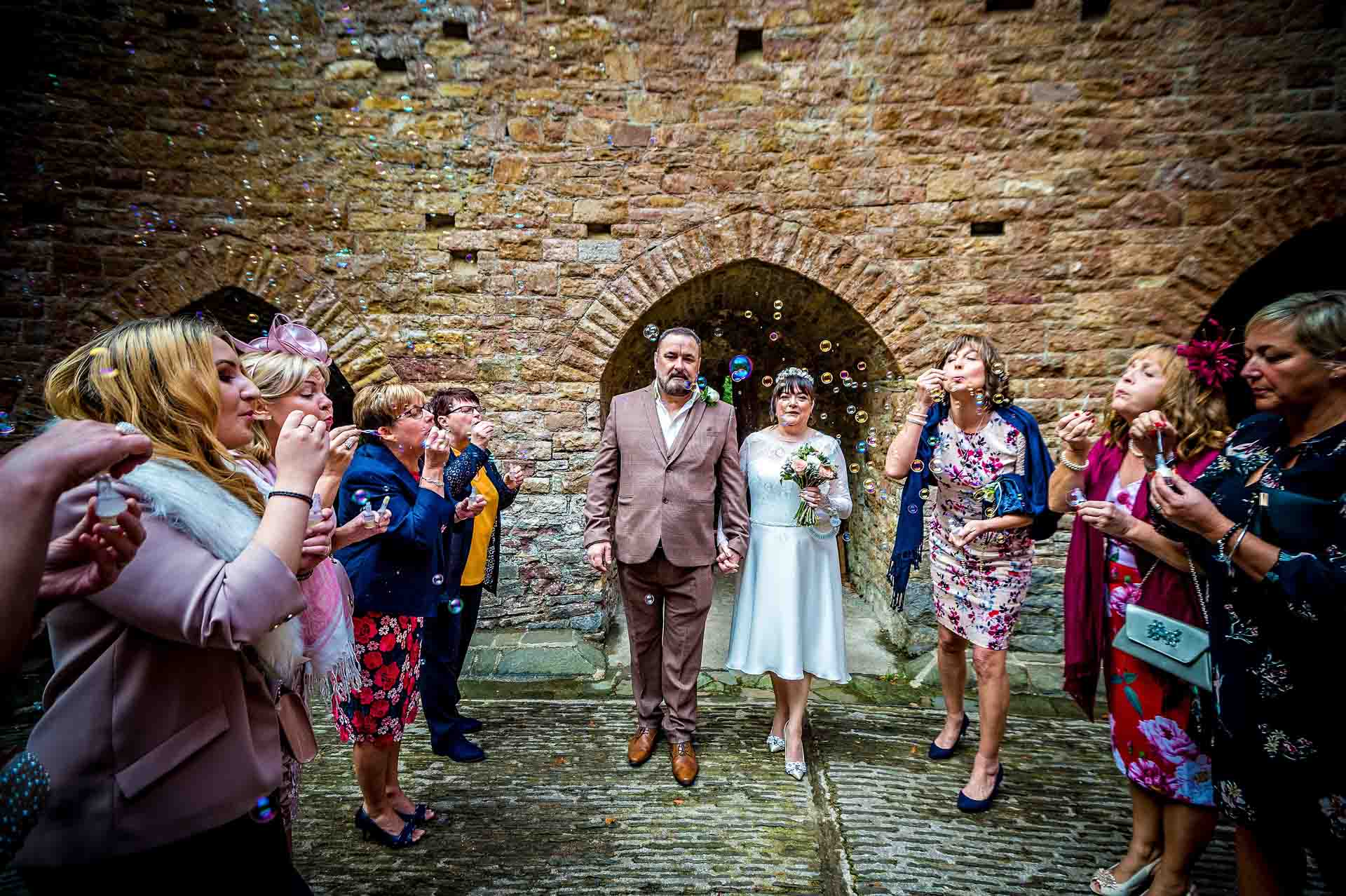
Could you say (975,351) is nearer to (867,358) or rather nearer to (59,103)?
(867,358)

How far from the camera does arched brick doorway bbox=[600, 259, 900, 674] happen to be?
5031 millimetres

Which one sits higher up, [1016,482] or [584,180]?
[584,180]

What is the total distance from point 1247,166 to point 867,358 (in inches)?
123

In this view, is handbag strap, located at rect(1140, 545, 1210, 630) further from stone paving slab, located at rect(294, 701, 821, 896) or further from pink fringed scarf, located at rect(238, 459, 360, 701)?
pink fringed scarf, located at rect(238, 459, 360, 701)

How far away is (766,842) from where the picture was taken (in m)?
2.77

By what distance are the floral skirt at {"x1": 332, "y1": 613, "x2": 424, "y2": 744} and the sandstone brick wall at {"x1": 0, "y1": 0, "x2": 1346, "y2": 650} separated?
2413 millimetres

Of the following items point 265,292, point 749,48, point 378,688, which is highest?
point 749,48

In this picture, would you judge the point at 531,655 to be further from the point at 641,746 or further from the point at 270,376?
the point at 270,376

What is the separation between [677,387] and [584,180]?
2.67m

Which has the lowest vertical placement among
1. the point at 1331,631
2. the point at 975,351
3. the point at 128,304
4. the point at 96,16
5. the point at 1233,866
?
the point at 1233,866

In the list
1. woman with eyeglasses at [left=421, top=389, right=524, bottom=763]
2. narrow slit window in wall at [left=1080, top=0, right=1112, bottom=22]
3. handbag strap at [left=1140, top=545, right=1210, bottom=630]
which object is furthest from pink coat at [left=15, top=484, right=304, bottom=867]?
narrow slit window in wall at [left=1080, top=0, right=1112, bottom=22]

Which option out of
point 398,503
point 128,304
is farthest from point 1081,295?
point 128,304

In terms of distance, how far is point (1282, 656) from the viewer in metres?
1.76

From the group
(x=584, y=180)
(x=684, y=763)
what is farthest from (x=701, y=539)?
(x=584, y=180)
